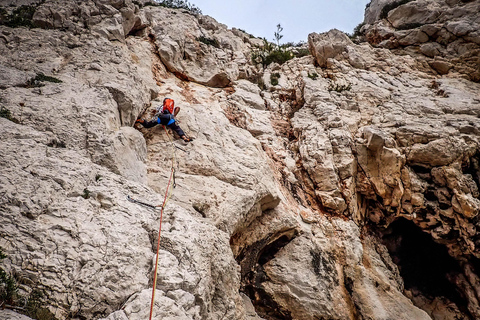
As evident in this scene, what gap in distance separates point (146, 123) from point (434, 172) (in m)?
11.6

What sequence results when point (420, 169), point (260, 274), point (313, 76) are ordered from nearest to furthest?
point (260, 274) < point (420, 169) < point (313, 76)

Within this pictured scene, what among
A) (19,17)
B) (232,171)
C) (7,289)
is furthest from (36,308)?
(19,17)

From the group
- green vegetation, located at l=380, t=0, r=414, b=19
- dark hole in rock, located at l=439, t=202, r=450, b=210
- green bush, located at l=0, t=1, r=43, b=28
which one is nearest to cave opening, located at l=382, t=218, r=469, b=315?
dark hole in rock, located at l=439, t=202, r=450, b=210

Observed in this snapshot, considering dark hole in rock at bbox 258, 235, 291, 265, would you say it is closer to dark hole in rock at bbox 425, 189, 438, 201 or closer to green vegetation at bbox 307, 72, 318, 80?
dark hole in rock at bbox 425, 189, 438, 201

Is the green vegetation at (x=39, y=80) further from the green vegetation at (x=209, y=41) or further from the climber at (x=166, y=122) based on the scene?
the green vegetation at (x=209, y=41)

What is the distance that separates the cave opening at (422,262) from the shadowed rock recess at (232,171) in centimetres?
7

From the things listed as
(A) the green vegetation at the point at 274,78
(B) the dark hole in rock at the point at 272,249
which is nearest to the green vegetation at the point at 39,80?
(B) the dark hole in rock at the point at 272,249

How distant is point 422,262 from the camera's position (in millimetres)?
12312

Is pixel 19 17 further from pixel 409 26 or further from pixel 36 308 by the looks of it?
pixel 409 26

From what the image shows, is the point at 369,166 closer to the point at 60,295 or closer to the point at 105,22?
the point at 60,295

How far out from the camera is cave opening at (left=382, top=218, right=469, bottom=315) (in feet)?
37.4

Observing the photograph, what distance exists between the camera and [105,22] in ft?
36.9

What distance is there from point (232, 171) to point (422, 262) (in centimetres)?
1148

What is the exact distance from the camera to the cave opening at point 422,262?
449 inches
